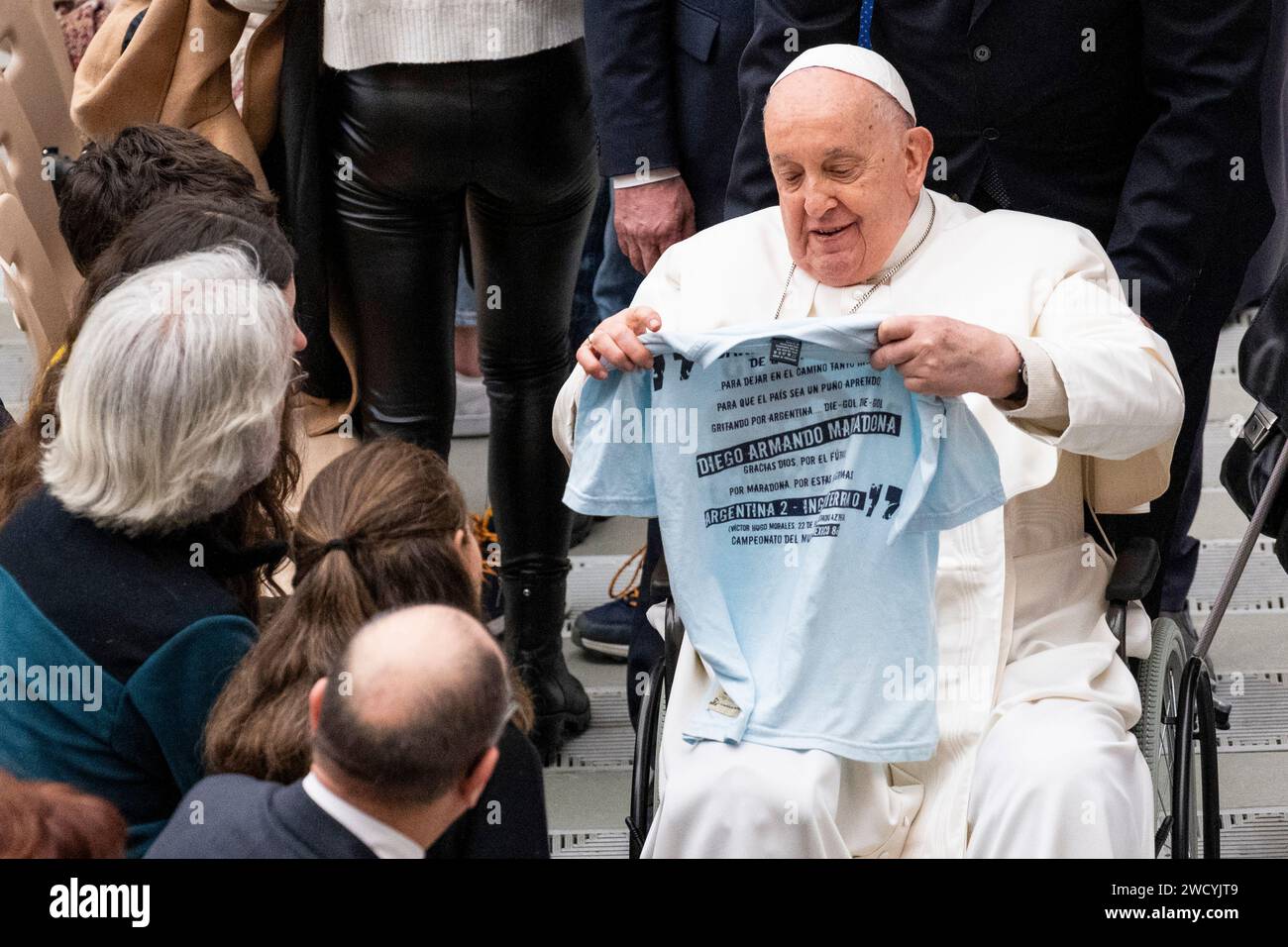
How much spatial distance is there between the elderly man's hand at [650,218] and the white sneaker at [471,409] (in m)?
2.44

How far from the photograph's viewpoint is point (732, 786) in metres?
2.86

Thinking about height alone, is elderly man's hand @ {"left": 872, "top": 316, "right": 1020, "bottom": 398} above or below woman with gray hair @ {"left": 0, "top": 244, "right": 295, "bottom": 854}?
above

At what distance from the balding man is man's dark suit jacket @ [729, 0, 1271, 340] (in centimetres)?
187

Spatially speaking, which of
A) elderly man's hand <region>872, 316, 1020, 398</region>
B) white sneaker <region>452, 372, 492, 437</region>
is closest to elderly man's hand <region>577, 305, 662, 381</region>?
elderly man's hand <region>872, 316, 1020, 398</region>

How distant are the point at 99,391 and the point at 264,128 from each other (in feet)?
5.10

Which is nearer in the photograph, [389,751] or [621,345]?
[389,751]

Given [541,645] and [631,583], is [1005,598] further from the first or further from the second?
[631,583]

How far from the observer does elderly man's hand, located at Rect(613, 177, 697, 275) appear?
403 cm

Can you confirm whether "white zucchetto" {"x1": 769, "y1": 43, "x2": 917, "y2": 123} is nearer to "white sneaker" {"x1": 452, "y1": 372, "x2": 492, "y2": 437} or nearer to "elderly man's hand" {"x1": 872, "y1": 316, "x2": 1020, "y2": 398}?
"elderly man's hand" {"x1": 872, "y1": 316, "x2": 1020, "y2": 398}

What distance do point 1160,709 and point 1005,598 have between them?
36cm

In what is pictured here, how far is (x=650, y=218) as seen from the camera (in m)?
4.03

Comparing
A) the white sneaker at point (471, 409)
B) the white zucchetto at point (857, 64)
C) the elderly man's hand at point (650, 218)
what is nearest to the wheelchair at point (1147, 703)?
the white zucchetto at point (857, 64)

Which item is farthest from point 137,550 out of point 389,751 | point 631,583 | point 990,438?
point 631,583
